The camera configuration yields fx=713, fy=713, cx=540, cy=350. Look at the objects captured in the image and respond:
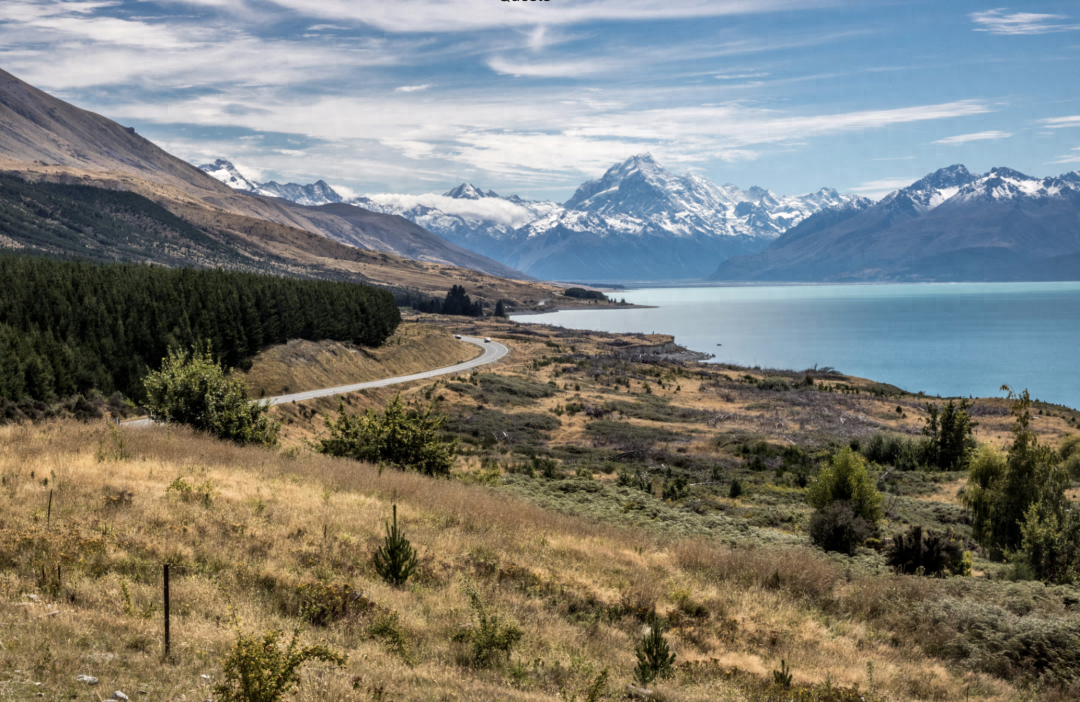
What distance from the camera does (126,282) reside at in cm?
5619

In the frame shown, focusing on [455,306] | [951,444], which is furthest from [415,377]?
[455,306]

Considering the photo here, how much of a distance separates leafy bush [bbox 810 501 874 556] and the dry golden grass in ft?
8.78

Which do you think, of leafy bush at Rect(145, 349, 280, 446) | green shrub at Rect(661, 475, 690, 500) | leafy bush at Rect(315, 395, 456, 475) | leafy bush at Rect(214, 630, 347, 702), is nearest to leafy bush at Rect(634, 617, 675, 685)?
leafy bush at Rect(214, 630, 347, 702)

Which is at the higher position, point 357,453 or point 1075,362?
point 1075,362

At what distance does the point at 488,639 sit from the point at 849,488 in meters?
16.4

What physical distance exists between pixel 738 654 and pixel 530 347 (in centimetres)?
10264

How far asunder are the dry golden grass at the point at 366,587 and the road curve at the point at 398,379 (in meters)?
11.8

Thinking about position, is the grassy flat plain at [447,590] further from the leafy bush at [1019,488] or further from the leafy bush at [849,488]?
the leafy bush at [1019,488]

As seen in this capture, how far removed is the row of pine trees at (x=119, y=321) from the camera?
136 feet

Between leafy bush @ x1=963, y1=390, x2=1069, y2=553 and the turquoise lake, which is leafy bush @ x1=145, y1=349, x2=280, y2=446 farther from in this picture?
the turquoise lake

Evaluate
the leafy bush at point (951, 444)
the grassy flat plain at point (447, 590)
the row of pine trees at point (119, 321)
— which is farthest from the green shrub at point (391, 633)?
the leafy bush at point (951, 444)

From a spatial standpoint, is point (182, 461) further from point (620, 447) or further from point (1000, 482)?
Answer: point (620, 447)

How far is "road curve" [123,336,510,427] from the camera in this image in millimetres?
50156

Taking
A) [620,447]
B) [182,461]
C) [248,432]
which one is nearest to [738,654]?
[182,461]
